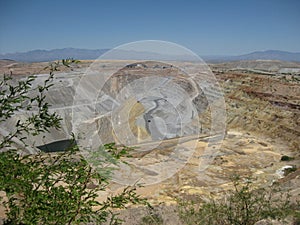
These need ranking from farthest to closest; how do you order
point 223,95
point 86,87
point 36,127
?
point 86,87, point 223,95, point 36,127

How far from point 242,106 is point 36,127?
32.0 meters

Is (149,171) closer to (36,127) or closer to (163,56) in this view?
(163,56)

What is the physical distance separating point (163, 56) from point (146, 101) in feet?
37.8

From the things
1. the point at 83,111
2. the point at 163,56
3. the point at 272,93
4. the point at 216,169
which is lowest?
the point at 216,169

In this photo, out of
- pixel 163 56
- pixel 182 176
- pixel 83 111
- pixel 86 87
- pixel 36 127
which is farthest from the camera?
pixel 86 87

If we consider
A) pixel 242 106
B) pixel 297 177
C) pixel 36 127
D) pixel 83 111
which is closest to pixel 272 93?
pixel 242 106

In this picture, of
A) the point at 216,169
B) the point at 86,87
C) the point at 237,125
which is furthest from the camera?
the point at 86,87

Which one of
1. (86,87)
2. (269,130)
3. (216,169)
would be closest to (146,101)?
(216,169)

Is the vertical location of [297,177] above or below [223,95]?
below

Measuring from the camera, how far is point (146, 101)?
20.5 meters

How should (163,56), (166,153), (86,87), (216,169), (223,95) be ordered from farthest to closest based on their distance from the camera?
(86,87), (223,95), (166,153), (216,169), (163,56)

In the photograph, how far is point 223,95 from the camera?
36281 millimetres

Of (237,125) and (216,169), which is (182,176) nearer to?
(216,169)

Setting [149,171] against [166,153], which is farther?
[166,153]
